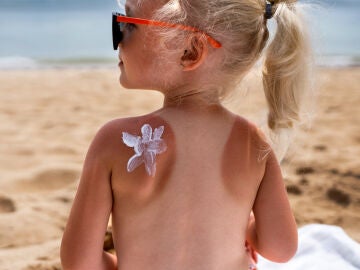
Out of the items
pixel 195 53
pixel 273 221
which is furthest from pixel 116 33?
pixel 273 221

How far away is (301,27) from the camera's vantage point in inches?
57.5

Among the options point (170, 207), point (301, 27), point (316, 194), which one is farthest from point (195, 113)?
point (316, 194)

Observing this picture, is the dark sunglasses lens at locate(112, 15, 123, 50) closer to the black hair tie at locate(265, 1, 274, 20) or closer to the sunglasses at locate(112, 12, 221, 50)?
the sunglasses at locate(112, 12, 221, 50)

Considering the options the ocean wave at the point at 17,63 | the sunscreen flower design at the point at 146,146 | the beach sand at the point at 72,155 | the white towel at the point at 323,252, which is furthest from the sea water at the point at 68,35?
the sunscreen flower design at the point at 146,146

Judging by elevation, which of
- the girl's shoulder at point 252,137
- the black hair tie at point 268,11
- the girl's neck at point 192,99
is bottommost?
the girl's shoulder at point 252,137

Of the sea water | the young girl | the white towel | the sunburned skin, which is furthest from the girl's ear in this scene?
the sea water

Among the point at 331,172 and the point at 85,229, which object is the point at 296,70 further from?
the point at 331,172

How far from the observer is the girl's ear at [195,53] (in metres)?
1.37

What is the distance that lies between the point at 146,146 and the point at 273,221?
18.4 inches

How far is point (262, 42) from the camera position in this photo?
1456 millimetres

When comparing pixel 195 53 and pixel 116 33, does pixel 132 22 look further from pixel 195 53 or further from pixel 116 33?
pixel 195 53

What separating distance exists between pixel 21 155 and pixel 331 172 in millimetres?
1791

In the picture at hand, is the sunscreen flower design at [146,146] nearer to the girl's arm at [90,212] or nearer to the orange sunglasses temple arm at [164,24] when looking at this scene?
the girl's arm at [90,212]

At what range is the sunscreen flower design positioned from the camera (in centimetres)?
134
